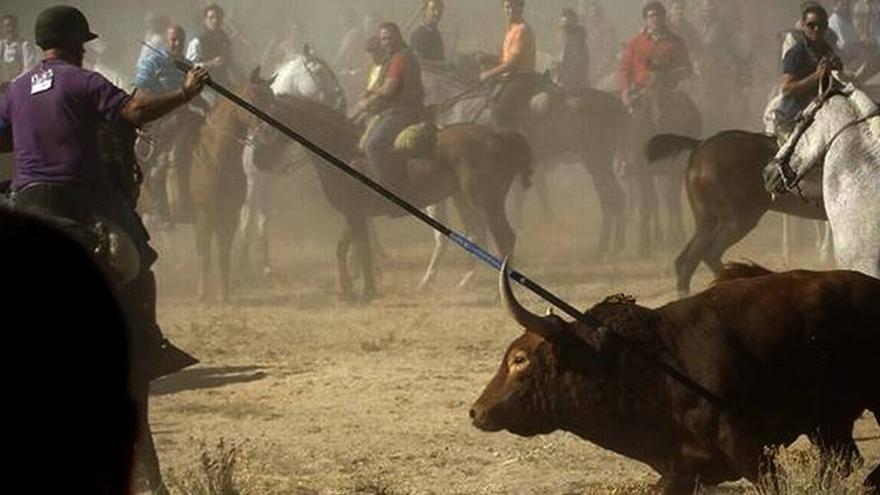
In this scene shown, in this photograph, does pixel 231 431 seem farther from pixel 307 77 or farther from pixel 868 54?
pixel 868 54

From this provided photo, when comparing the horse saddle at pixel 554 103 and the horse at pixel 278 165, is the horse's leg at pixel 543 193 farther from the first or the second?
the horse at pixel 278 165

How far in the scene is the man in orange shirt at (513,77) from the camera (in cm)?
2053

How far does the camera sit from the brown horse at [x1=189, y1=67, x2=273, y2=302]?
1823 centimetres

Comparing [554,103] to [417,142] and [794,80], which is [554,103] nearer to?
[417,142]

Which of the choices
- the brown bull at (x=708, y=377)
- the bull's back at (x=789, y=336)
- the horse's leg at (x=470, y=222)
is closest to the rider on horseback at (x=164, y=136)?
the horse's leg at (x=470, y=222)

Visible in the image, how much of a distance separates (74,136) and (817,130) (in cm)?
443

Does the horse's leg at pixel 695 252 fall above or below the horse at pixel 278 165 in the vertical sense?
below

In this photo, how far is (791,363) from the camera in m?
7.63

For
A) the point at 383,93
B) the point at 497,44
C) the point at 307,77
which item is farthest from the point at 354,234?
the point at 497,44

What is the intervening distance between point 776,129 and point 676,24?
545 inches

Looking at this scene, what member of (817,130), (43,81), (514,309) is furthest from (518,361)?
(817,130)

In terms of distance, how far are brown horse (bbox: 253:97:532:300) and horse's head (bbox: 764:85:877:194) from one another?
7.58m

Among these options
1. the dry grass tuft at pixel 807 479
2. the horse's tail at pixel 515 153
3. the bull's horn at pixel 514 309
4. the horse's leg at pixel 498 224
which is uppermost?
the horse's tail at pixel 515 153

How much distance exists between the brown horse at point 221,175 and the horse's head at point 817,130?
8800 millimetres
